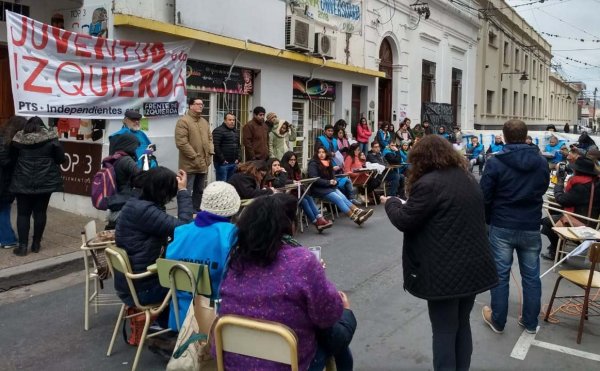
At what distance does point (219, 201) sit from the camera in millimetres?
3498

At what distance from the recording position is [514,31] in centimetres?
3169

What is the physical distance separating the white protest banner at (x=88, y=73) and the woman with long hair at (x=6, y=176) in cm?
56

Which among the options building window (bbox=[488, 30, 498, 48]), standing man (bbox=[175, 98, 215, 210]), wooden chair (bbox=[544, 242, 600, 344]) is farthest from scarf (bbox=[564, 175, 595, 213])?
building window (bbox=[488, 30, 498, 48])

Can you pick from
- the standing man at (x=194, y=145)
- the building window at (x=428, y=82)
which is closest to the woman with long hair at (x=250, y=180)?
the standing man at (x=194, y=145)

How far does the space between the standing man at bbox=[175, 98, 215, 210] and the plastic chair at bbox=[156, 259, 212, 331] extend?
17.2ft

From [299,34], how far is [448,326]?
9892 mm

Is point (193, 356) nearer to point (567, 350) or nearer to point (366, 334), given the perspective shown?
point (366, 334)

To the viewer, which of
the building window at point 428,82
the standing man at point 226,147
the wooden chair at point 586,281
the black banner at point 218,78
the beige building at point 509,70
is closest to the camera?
the wooden chair at point 586,281

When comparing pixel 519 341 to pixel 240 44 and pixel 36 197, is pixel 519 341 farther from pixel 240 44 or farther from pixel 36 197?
pixel 240 44

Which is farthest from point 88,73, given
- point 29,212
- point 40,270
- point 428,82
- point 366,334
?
point 428,82

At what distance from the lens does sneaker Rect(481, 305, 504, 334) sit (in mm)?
4660

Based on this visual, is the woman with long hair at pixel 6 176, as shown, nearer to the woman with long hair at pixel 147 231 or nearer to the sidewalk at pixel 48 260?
the sidewalk at pixel 48 260

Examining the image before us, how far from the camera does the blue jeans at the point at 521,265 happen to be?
440cm

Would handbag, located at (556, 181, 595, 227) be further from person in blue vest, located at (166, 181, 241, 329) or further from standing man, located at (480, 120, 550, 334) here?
person in blue vest, located at (166, 181, 241, 329)
